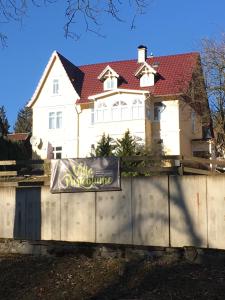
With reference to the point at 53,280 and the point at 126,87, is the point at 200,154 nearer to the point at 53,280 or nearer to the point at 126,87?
the point at 126,87

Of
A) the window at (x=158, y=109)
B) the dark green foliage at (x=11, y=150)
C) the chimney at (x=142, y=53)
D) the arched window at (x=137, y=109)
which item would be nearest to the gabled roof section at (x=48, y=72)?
the dark green foliage at (x=11, y=150)

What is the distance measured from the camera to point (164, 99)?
51.1 m

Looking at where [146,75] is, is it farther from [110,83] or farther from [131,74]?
[110,83]

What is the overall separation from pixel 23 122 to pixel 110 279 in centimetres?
7910

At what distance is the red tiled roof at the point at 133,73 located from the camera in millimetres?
50812

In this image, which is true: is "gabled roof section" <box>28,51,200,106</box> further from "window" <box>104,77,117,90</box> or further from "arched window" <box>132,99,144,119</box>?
"arched window" <box>132,99,144,119</box>

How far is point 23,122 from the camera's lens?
8762 cm

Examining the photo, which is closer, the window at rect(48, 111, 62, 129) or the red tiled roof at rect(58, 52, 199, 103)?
the red tiled roof at rect(58, 52, 199, 103)

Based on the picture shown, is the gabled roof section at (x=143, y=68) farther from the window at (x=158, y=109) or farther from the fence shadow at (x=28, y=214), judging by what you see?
the fence shadow at (x=28, y=214)

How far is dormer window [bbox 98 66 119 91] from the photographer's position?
5300cm

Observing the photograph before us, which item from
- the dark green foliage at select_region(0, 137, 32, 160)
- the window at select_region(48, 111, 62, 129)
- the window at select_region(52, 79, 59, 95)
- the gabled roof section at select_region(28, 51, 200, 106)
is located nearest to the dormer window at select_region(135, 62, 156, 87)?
the gabled roof section at select_region(28, 51, 200, 106)

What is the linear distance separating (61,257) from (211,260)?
3239mm

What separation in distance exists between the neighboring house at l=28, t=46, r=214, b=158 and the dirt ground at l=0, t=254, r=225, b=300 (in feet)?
119

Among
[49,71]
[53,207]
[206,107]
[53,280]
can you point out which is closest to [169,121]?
[206,107]
